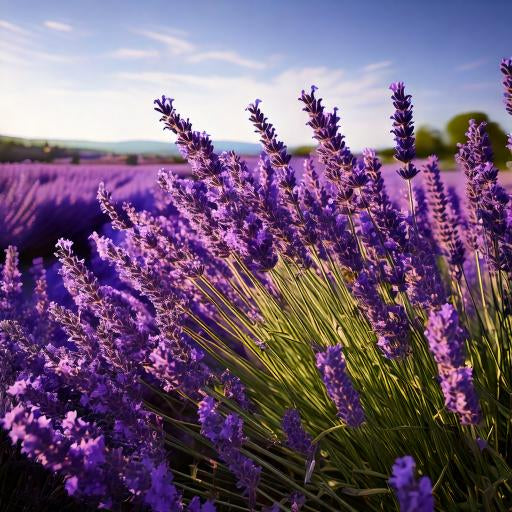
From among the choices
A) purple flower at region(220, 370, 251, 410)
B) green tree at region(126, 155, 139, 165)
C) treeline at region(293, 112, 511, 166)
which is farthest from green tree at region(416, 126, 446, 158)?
purple flower at region(220, 370, 251, 410)

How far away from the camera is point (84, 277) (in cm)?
150

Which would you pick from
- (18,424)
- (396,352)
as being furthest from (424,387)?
(18,424)

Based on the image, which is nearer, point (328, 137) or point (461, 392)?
point (461, 392)

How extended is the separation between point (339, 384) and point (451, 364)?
210mm

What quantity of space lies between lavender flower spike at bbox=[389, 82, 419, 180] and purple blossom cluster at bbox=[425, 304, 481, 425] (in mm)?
784

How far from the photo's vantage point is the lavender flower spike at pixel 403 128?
155 cm

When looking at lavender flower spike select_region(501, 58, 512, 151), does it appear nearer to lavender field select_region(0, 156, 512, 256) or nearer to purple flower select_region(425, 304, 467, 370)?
purple flower select_region(425, 304, 467, 370)

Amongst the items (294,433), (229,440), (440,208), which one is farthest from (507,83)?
(229,440)

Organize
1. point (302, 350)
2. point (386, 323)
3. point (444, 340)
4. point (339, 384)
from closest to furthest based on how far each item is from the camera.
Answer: point (444, 340), point (339, 384), point (386, 323), point (302, 350)

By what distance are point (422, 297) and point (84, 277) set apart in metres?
0.88

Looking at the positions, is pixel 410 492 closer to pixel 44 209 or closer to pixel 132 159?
pixel 44 209

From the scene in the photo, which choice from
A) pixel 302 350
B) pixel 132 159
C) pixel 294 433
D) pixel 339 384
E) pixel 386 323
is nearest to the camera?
pixel 339 384

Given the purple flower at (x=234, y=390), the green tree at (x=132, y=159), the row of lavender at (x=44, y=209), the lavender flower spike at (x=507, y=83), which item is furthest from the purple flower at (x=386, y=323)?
the green tree at (x=132, y=159)

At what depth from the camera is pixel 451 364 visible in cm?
89
